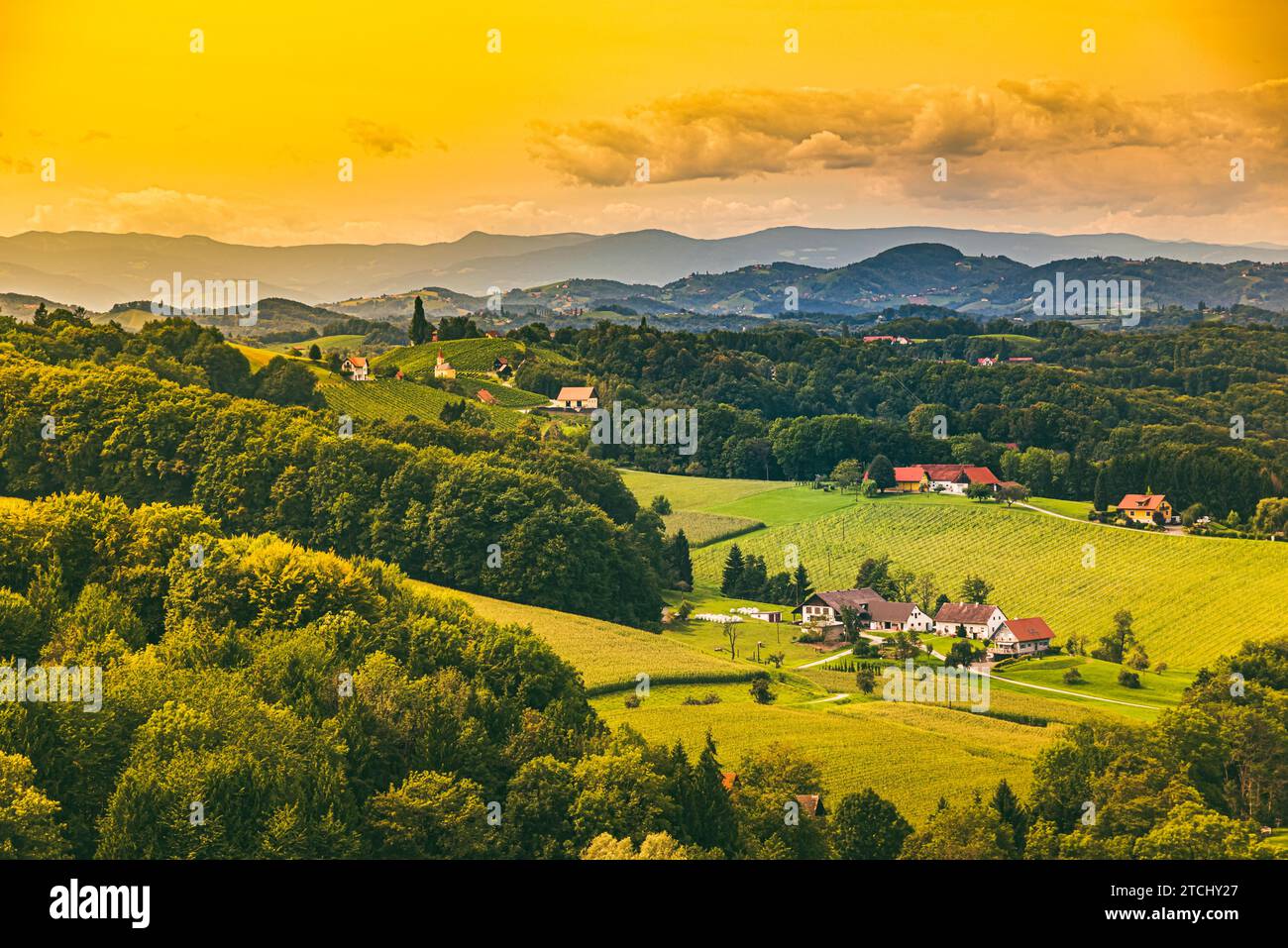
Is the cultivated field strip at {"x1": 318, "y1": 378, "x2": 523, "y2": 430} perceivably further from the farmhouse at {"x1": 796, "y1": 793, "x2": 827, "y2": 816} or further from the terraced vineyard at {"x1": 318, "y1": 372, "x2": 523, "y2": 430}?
the farmhouse at {"x1": 796, "y1": 793, "x2": 827, "y2": 816}

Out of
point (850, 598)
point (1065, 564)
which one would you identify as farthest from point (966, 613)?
point (1065, 564)

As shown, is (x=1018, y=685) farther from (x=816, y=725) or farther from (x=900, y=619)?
(x=816, y=725)

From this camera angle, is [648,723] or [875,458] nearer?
[648,723]

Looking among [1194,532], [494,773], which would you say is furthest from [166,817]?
[1194,532]

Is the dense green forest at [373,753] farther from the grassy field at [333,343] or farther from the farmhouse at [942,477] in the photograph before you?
the grassy field at [333,343]

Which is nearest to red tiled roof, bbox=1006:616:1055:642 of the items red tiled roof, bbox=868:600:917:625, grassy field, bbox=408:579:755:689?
red tiled roof, bbox=868:600:917:625
